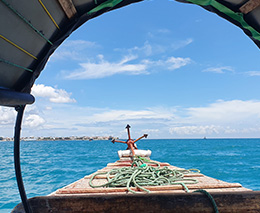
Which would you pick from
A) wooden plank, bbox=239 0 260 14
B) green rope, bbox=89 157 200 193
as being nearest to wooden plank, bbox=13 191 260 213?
green rope, bbox=89 157 200 193

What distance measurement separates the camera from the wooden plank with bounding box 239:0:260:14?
1804 mm

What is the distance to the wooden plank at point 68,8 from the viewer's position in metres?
1.82

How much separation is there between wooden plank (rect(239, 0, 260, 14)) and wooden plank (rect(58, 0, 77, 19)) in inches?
63.7

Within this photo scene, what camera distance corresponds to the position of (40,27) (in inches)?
74.4

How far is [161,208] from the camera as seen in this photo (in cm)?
192

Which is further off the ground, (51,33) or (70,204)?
(51,33)

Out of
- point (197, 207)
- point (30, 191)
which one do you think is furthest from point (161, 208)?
point (30, 191)

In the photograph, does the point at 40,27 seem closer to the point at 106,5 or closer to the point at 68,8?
the point at 68,8

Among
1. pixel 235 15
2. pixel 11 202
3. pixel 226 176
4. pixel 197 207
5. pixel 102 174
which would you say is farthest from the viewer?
pixel 226 176

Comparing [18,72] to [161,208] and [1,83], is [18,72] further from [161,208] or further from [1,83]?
[161,208]

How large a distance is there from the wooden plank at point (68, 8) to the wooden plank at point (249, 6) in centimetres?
162

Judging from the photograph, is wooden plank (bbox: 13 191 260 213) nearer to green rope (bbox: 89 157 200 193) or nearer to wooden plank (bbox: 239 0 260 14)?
green rope (bbox: 89 157 200 193)

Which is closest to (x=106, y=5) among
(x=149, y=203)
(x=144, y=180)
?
(x=149, y=203)

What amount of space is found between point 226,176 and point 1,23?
81.9 ft
